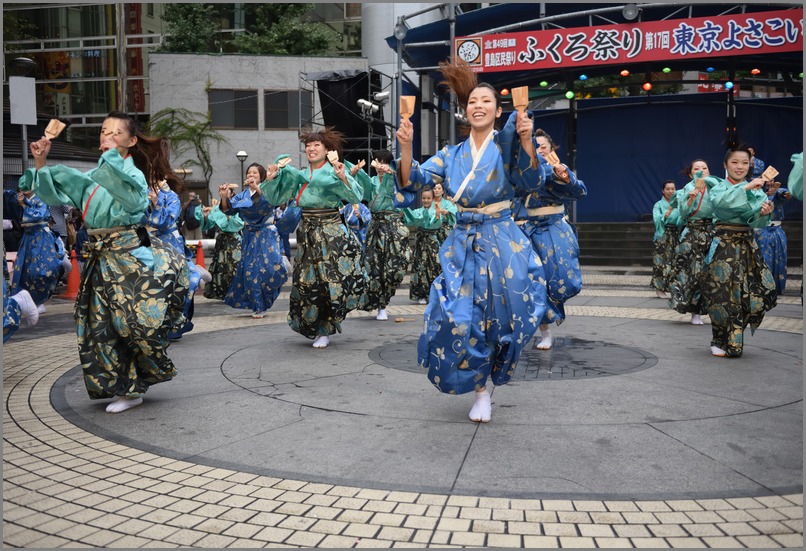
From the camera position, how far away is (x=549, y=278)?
666cm

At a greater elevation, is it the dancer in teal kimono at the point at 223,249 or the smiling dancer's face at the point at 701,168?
the smiling dancer's face at the point at 701,168

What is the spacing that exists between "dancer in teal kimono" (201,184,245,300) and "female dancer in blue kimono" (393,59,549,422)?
563 centimetres

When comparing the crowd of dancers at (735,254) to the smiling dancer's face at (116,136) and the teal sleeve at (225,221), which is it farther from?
the teal sleeve at (225,221)

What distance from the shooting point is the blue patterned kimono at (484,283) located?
168 inches

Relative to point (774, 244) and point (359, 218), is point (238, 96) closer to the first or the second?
point (359, 218)

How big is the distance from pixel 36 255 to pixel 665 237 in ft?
27.6

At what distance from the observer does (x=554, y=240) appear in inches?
263

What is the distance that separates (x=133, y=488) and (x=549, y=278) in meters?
4.25

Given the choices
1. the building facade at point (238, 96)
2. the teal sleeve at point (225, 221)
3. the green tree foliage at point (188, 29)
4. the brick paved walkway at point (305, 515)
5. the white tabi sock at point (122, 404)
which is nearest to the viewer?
the brick paved walkway at point (305, 515)

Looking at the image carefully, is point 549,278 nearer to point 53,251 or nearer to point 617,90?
point 53,251

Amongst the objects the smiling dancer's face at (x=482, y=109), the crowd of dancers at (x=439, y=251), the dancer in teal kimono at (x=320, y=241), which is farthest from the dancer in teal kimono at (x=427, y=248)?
the smiling dancer's face at (x=482, y=109)

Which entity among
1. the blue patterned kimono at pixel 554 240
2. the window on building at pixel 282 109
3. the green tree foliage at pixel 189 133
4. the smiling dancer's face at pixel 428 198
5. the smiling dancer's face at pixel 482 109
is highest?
the window on building at pixel 282 109

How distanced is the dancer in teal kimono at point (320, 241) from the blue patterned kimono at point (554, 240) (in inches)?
62.8

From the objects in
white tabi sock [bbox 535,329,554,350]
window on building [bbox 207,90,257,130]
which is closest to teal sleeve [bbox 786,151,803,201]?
white tabi sock [bbox 535,329,554,350]
